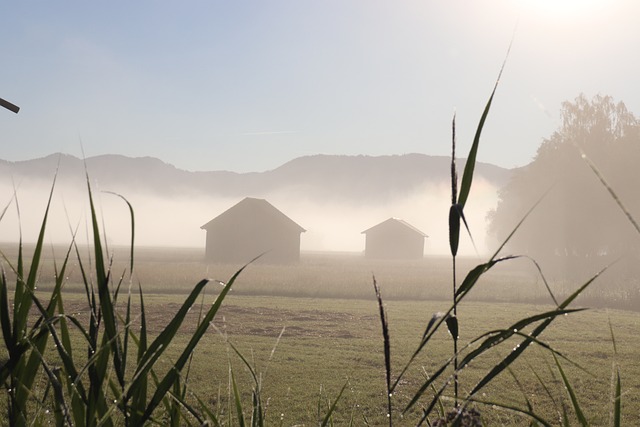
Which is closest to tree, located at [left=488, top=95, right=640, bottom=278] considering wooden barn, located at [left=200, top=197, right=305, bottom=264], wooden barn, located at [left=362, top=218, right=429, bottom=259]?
wooden barn, located at [left=200, top=197, right=305, bottom=264]

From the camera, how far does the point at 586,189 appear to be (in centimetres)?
4369

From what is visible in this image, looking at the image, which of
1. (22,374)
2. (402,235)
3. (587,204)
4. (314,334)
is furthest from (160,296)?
(402,235)

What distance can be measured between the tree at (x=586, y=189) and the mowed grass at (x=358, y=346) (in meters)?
15.0

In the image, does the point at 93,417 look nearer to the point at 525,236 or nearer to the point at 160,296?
the point at 160,296

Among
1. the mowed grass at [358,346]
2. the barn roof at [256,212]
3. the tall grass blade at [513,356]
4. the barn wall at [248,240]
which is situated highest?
the barn roof at [256,212]

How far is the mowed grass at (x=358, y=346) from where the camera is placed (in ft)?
29.7

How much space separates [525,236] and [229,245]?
22965 mm

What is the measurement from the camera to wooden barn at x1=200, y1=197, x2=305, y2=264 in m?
57.2

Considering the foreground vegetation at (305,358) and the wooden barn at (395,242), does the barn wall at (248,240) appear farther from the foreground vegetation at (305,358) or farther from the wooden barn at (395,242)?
the foreground vegetation at (305,358)

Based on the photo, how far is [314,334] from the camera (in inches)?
638

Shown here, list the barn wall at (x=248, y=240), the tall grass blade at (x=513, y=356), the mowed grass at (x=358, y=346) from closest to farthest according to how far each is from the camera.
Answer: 1. the tall grass blade at (x=513, y=356)
2. the mowed grass at (x=358, y=346)
3. the barn wall at (x=248, y=240)

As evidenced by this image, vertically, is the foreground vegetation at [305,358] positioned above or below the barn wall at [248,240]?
below

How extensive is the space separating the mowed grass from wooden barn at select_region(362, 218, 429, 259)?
47.2 m

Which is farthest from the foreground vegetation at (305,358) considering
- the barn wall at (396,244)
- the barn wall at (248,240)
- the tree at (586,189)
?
the barn wall at (396,244)
